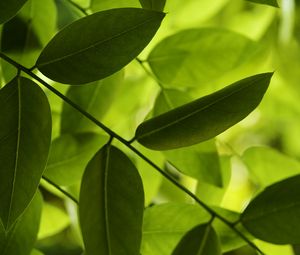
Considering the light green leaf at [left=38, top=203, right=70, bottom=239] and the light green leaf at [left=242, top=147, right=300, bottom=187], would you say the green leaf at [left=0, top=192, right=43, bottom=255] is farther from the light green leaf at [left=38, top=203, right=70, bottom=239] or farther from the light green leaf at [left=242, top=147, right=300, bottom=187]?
the light green leaf at [left=242, top=147, right=300, bottom=187]

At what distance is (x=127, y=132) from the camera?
1.07 metres

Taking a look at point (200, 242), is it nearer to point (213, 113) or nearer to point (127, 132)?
point (213, 113)

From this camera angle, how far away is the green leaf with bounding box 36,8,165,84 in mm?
562

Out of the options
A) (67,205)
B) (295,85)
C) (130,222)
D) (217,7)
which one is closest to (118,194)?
(130,222)

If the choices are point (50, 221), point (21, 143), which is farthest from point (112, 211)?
point (50, 221)

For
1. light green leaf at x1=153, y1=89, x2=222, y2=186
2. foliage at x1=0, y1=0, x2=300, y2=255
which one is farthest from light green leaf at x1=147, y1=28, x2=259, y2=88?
light green leaf at x1=153, y1=89, x2=222, y2=186

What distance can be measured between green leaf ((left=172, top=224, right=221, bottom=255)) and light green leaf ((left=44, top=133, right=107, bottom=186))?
0.17 meters

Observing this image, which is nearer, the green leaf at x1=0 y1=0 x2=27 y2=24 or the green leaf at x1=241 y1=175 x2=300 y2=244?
the green leaf at x1=0 y1=0 x2=27 y2=24

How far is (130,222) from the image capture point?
1.96ft

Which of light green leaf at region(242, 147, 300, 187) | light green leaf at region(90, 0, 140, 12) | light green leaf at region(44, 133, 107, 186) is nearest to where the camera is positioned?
light green leaf at region(90, 0, 140, 12)

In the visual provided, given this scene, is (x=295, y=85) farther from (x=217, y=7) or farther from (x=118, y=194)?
(x=118, y=194)

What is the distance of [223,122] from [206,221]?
179 mm

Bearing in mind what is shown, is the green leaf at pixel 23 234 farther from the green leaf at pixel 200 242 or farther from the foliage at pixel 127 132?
the green leaf at pixel 200 242

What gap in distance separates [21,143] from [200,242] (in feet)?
0.76
